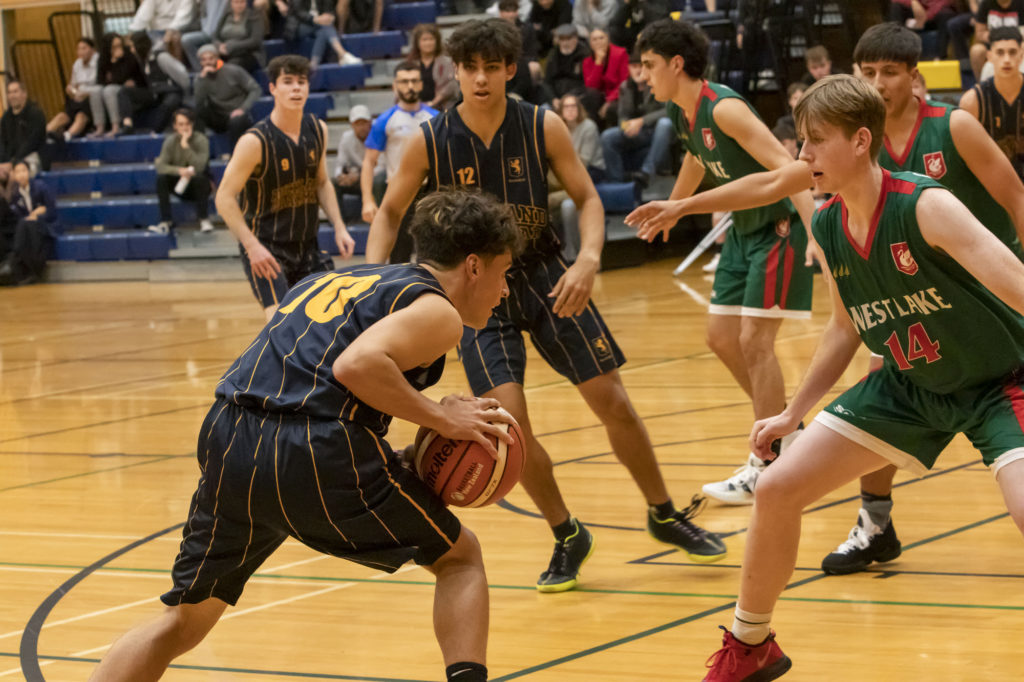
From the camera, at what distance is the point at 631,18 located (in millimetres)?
14352

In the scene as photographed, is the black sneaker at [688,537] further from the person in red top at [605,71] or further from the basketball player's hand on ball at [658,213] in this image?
the person in red top at [605,71]

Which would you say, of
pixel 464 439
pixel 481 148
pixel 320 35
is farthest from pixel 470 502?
pixel 320 35

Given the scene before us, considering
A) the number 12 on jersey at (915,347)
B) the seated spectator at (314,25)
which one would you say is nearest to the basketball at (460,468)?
the number 12 on jersey at (915,347)

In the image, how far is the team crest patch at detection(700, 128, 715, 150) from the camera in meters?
4.93

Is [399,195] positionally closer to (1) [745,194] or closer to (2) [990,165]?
(1) [745,194]

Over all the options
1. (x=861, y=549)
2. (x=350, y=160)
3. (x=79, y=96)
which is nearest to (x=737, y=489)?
(x=861, y=549)

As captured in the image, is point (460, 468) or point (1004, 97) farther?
point (1004, 97)

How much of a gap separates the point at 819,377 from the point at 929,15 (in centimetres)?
1101

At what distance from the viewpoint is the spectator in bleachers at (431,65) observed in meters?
13.2

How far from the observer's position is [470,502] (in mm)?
3057

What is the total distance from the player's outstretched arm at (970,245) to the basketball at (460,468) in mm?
1071

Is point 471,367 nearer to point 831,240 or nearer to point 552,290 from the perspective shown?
point 552,290

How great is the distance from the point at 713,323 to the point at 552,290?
4.04 feet

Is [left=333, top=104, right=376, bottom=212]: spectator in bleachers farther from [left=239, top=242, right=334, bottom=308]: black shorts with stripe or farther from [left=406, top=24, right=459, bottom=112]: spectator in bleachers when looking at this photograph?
[left=239, top=242, right=334, bottom=308]: black shorts with stripe
